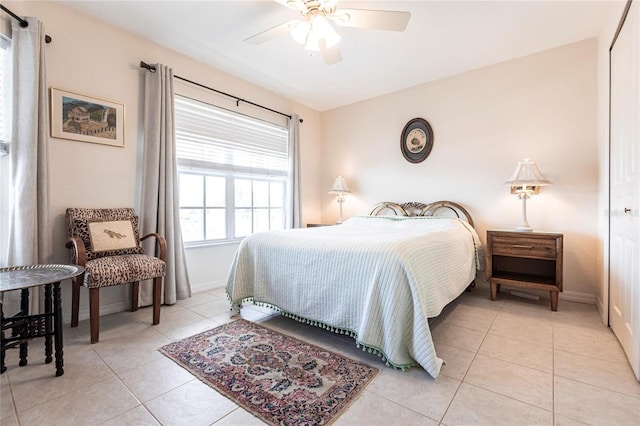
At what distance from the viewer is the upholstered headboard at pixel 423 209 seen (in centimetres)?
356

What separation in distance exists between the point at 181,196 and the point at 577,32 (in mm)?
4263

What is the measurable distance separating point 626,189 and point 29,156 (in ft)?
13.3

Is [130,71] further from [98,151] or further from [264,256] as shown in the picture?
[264,256]

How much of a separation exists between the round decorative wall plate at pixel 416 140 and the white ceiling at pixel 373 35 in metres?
0.55

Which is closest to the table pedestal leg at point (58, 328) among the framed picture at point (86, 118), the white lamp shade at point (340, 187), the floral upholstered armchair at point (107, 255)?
the floral upholstered armchair at point (107, 255)

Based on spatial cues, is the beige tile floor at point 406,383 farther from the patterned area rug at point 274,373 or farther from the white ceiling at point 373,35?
the white ceiling at point 373,35

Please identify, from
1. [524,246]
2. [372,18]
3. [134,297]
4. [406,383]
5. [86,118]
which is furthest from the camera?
[524,246]

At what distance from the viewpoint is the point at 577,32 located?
276 cm

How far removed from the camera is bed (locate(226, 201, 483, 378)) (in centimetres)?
171

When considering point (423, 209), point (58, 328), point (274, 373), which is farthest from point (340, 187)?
point (58, 328)

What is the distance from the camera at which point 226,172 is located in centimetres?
368

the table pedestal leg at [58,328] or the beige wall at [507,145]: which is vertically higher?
the beige wall at [507,145]

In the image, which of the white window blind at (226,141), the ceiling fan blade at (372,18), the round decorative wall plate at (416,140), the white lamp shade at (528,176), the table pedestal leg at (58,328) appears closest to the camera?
the table pedestal leg at (58,328)

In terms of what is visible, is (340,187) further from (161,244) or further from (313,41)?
(161,244)
